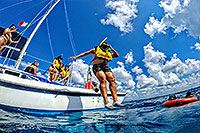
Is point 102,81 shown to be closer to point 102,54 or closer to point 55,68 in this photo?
point 102,54

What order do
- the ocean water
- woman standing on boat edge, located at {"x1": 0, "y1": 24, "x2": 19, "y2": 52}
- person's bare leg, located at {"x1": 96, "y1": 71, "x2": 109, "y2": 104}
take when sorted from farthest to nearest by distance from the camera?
1. woman standing on boat edge, located at {"x1": 0, "y1": 24, "x2": 19, "y2": 52}
2. person's bare leg, located at {"x1": 96, "y1": 71, "x2": 109, "y2": 104}
3. the ocean water

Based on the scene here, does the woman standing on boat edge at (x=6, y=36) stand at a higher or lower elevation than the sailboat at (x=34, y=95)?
higher

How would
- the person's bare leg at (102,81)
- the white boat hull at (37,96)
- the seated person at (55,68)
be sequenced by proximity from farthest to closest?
1. the seated person at (55,68)
2. the person's bare leg at (102,81)
3. the white boat hull at (37,96)

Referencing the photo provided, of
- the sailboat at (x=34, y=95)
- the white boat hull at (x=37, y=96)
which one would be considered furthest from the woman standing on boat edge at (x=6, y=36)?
the white boat hull at (x=37, y=96)

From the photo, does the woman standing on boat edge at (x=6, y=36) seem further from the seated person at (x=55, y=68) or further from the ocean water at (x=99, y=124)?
the ocean water at (x=99, y=124)

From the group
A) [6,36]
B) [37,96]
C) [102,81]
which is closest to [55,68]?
[6,36]

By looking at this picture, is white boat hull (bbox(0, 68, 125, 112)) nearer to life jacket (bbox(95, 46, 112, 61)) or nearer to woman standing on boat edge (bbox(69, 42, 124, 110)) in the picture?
woman standing on boat edge (bbox(69, 42, 124, 110))

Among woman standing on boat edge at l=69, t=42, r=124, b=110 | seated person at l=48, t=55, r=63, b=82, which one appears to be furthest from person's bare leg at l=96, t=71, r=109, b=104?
seated person at l=48, t=55, r=63, b=82

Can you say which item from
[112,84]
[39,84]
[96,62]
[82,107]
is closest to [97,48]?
[96,62]

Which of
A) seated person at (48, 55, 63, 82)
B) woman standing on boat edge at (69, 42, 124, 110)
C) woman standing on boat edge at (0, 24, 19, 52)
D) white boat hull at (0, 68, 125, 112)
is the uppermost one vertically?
woman standing on boat edge at (0, 24, 19, 52)

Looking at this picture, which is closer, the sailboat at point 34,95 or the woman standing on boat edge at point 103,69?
the sailboat at point 34,95

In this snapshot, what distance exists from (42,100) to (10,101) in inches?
37.5

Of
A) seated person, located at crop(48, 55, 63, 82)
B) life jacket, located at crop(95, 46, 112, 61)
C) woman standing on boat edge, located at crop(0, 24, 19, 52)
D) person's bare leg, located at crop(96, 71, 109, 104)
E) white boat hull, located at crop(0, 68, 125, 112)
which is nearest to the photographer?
white boat hull, located at crop(0, 68, 125, 112)

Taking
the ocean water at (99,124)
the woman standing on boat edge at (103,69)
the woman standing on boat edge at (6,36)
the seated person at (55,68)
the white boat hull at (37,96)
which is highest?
the woman standing on boat edge at (6,36)
